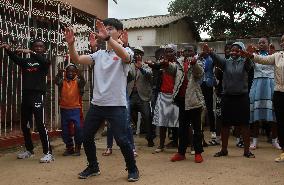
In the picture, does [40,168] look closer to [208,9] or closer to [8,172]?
[8,172]

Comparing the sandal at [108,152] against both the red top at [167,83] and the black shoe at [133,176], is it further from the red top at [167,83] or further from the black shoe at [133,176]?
the black shoe at [133,176]

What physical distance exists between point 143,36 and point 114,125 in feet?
62.6

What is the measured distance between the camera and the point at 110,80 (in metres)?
4.42

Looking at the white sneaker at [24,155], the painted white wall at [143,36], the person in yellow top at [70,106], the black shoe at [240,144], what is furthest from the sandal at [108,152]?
the painted white wall at [143,36]

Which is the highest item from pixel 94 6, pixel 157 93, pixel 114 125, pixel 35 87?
pixel 94 6

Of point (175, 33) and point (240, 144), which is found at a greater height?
point (175, 33)

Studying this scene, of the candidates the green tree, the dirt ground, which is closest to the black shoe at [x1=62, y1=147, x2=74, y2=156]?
the dirt ground

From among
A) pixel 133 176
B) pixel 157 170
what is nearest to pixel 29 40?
pixel 157 170

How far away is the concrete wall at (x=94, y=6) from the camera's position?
986cm

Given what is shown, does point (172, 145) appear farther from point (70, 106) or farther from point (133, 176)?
point (133, 176)

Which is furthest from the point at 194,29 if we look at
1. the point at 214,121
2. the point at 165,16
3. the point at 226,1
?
the point at 214,121

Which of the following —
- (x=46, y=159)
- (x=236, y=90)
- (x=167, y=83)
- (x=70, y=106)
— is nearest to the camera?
(x=46, y=159)

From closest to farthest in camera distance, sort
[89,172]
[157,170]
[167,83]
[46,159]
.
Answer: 1. [89,172]
2. [157,170]
3. [46,159]
4. [167,83]

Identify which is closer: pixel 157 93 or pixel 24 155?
pixel 24 155
